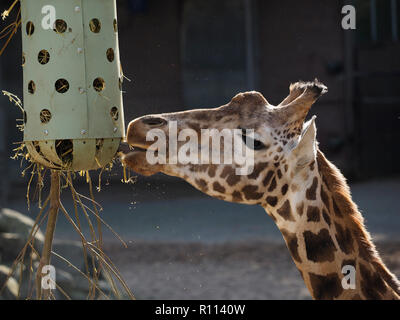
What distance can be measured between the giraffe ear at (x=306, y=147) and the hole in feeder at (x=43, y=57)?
0.89 meters

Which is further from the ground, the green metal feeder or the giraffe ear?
the green metal feeder

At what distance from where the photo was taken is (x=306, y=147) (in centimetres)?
245

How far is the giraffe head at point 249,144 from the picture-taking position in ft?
8.02

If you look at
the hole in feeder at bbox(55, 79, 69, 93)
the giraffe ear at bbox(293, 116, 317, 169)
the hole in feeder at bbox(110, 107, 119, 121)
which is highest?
the hole in feeder at bbox(55, 79, 69, 93)

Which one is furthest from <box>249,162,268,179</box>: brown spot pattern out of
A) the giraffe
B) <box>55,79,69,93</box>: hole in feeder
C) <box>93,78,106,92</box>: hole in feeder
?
<box>55,79,69,93</box>: hole in feeder

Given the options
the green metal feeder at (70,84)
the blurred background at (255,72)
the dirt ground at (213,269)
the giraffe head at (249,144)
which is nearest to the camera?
the green metal feeder at (70,84)

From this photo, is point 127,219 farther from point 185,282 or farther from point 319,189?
point 319,189

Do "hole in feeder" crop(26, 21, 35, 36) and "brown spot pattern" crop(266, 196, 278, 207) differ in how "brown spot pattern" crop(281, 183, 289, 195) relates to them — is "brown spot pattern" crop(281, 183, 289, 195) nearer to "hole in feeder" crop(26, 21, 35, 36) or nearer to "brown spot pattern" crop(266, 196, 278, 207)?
"brown spot pattern" crop(266, 196, 278, 207)

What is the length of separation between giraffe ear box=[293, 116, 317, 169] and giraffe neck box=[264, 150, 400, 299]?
5 cm

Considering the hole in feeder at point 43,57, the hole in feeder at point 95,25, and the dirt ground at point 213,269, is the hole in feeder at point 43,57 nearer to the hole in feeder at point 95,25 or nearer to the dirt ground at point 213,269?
the hole in feeder at point 95,25

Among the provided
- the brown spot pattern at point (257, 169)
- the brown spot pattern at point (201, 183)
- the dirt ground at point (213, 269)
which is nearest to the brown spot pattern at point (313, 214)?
the brown spot pattern at point (257, 169)

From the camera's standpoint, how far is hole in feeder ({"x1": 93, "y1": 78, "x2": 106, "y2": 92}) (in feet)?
7.83

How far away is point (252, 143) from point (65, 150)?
64 cm
